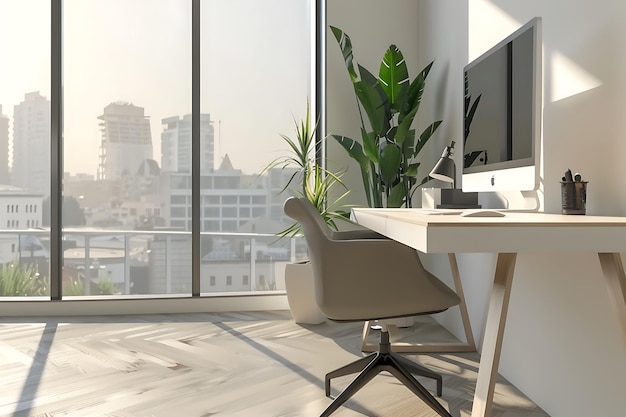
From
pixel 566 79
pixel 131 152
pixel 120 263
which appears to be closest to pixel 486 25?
pixel 566 79

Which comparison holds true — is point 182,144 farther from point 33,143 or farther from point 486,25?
point 486,25

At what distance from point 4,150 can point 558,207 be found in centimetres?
364

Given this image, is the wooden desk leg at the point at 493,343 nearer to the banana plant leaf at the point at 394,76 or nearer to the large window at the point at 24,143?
the banana plant leaf at the point at 394,76

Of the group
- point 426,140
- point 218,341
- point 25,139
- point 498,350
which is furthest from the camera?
point 25,139

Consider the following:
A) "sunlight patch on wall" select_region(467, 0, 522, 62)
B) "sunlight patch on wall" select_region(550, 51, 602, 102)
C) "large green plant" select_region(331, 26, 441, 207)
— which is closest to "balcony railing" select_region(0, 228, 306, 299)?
"large green plant" select_region(331, 26, 441, 207)

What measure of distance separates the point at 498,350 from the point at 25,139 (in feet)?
11.9

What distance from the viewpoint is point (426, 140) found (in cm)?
382

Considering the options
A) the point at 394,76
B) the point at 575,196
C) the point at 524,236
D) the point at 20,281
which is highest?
the point at 394,76

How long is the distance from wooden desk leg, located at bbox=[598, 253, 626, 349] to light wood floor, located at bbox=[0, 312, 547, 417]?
2.69ft

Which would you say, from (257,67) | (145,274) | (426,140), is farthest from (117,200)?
(426,140)

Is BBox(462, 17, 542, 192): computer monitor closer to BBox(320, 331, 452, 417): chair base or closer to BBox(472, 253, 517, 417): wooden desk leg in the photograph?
BBox(472, 253, 517, 417): wooden desk leg

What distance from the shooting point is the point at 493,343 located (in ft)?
5.76

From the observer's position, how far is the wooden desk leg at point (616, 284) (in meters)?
1.61

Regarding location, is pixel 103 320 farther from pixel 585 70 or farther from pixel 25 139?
pixel 585 70
